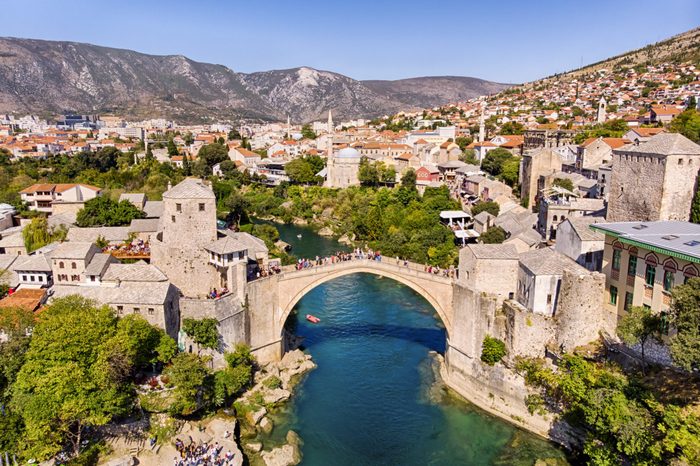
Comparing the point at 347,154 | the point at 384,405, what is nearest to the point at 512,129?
the point at 347,154

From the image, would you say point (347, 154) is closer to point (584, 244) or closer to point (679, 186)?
point (584, 244)

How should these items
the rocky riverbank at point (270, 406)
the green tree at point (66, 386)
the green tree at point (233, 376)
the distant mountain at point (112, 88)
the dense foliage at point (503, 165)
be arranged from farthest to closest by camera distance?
the distant mountain at point (112, 88)
the dense foliage at point (503, 165)
the green tree at point (233, 376)
the rocky riverbank at point (270, 406)
the green tree at point (66, 386)

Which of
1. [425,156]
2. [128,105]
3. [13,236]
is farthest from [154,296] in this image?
[128,105]

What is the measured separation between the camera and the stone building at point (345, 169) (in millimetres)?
61875

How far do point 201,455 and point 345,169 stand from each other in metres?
47.1

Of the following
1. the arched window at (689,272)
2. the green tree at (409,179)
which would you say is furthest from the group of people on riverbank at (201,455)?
the green tree at (409,179)

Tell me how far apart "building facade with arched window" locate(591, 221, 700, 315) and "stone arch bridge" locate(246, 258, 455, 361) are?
6929 millimetres

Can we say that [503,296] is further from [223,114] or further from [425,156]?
[223,114]

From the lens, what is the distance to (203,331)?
21.1 m

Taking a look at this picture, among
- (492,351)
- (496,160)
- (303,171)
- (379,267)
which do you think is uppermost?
(496,160)

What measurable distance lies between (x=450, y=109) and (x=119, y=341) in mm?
103445

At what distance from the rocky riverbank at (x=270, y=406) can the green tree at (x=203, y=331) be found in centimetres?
271

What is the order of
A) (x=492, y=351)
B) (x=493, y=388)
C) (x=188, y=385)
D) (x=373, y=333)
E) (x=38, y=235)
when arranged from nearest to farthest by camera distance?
(x=188, y=385) < (x=493, y=388) < (x=492, y=351) < (x=373, y=333) < (x=38, y=235)

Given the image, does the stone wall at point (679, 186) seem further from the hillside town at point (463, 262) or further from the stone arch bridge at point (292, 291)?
the stone arch bridge at point (292, 291)
